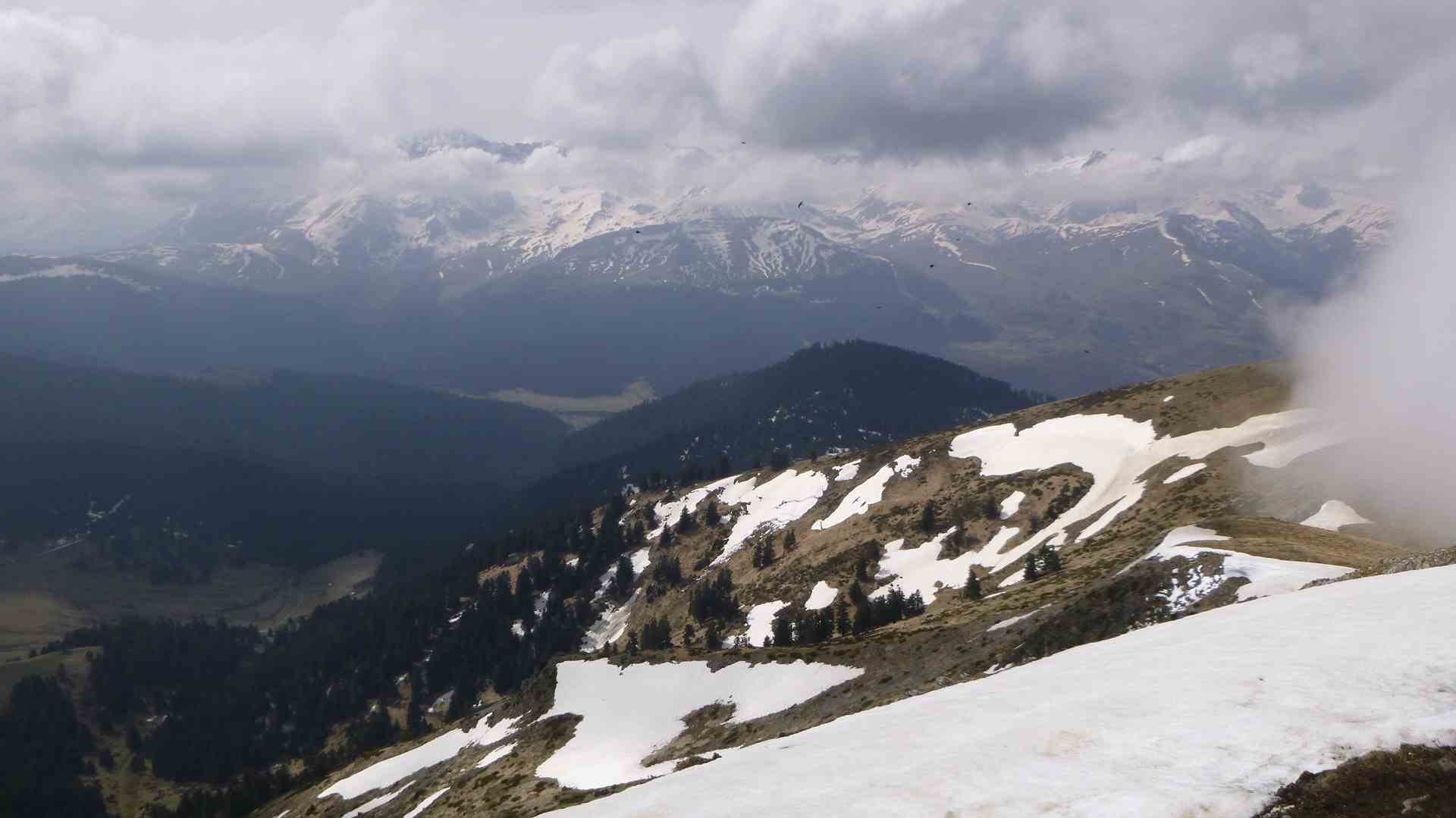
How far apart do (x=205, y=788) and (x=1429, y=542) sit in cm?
21296

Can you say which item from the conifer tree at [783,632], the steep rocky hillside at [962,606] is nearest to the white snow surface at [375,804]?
the steep rocky hillside at [962,606]

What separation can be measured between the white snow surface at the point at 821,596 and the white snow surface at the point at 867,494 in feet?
65.9

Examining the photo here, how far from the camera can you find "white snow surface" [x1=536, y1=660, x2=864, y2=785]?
51469mm

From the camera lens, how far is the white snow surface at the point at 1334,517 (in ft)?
224

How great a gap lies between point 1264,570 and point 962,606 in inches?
1218

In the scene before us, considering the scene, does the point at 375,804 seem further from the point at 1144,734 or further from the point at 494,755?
the point at 1144,734

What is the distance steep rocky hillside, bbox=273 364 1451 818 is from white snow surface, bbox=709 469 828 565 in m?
0.59

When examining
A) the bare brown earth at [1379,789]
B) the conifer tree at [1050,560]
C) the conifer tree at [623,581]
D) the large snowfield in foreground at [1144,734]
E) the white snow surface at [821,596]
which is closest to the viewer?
the bare brown earth at [1379,789]

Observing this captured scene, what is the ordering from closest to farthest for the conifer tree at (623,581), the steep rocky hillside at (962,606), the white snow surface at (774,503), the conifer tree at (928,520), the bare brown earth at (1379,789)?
the bare brown earth at (1379,789) → the steep rocky hillside at (962,606) → the conifer tree at (928,520) → the white snow surface at (774,503) → the conifer tree at (623,581)

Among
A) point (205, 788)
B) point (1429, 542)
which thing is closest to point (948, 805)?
point (1429, 542)

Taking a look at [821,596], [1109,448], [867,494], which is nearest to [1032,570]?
[821,596]

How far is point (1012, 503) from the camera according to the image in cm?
10975

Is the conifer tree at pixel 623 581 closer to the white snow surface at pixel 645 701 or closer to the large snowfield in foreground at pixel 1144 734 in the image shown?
the white snow surface at pixel 645 701

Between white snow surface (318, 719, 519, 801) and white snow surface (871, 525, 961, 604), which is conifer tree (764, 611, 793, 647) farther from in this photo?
white snow surface (318, 719, 519, 801)
